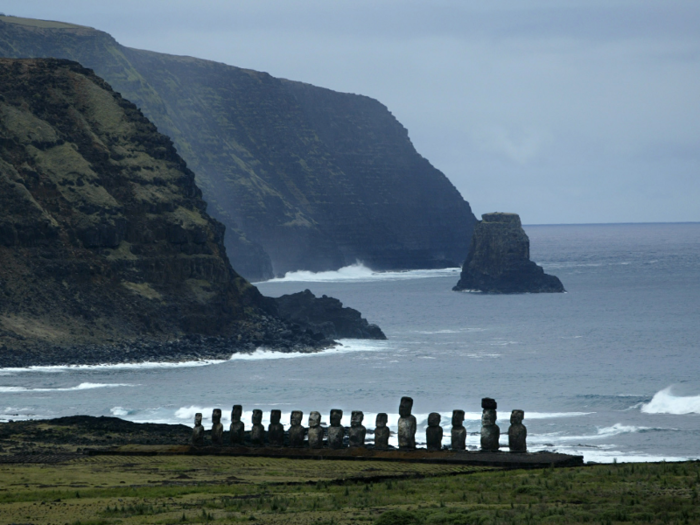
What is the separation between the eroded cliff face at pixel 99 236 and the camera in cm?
9788

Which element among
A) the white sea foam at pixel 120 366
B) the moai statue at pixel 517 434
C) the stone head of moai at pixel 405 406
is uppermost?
the stone head of moai at pixel 405 406

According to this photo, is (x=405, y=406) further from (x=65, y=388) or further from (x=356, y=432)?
(x=65, y=388)

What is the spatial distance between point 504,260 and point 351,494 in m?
165

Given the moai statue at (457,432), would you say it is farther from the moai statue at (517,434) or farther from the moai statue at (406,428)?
the moai statue at (517,434)

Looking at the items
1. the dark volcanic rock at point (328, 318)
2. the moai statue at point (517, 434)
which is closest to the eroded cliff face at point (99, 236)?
the dark volcanic rock at point (328, 318)

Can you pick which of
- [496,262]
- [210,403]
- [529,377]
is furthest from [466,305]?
[210,403]

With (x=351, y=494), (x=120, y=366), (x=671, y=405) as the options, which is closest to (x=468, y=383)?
(x=671, y=405)

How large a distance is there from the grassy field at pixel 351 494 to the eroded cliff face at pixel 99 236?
2444 inches

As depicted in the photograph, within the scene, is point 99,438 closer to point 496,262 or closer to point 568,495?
point 568,495

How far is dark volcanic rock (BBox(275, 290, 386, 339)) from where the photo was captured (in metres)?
117

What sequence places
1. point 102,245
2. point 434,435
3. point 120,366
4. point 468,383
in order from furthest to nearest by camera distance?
point 102,245, point 120,366, point 468,383, point 434,435

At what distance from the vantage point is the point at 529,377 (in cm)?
8800

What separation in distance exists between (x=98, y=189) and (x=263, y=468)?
8108cm

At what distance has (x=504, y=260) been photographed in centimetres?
18862
